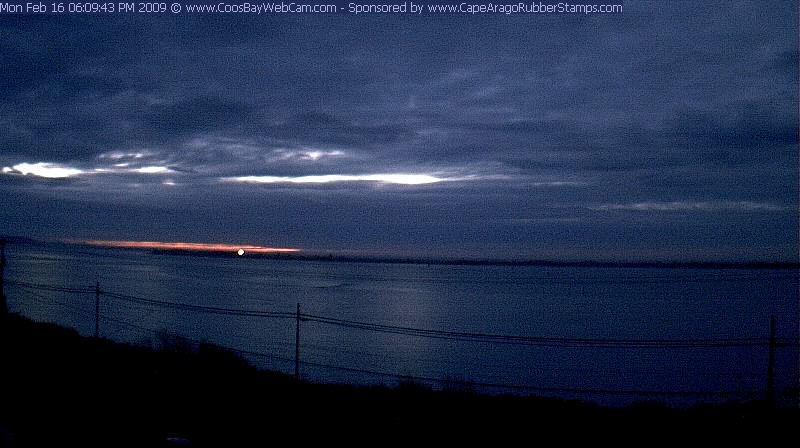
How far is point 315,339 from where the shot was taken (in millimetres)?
33094

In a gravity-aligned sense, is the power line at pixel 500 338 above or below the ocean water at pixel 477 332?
above

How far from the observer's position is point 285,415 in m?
8.45

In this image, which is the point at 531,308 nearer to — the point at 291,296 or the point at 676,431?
the point at 291,296

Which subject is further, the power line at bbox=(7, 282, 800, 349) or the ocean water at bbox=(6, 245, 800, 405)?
the ocean water at bbox=(6, 245, 800, 405)

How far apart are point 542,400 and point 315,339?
943 inches

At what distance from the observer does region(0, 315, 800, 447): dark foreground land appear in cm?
Answer: 731

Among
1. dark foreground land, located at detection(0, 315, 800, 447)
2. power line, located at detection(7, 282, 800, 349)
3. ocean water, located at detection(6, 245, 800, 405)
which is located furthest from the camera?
ocean water, located at detection(6, 245, 800, 405)

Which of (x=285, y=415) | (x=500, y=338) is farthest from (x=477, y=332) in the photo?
(x=285, y=415)

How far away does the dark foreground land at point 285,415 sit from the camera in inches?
288

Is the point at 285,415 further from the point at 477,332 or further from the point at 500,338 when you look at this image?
the point at 477,332

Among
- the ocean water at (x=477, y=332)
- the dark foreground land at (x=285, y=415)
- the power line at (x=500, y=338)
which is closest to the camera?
the dark foreground land at (x=285, y=415)

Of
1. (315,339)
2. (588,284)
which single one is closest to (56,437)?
(315,339)

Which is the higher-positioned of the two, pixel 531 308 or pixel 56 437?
pixel 56 437

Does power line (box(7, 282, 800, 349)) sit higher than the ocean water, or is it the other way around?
power line (box(7, 282, 800, 349))
